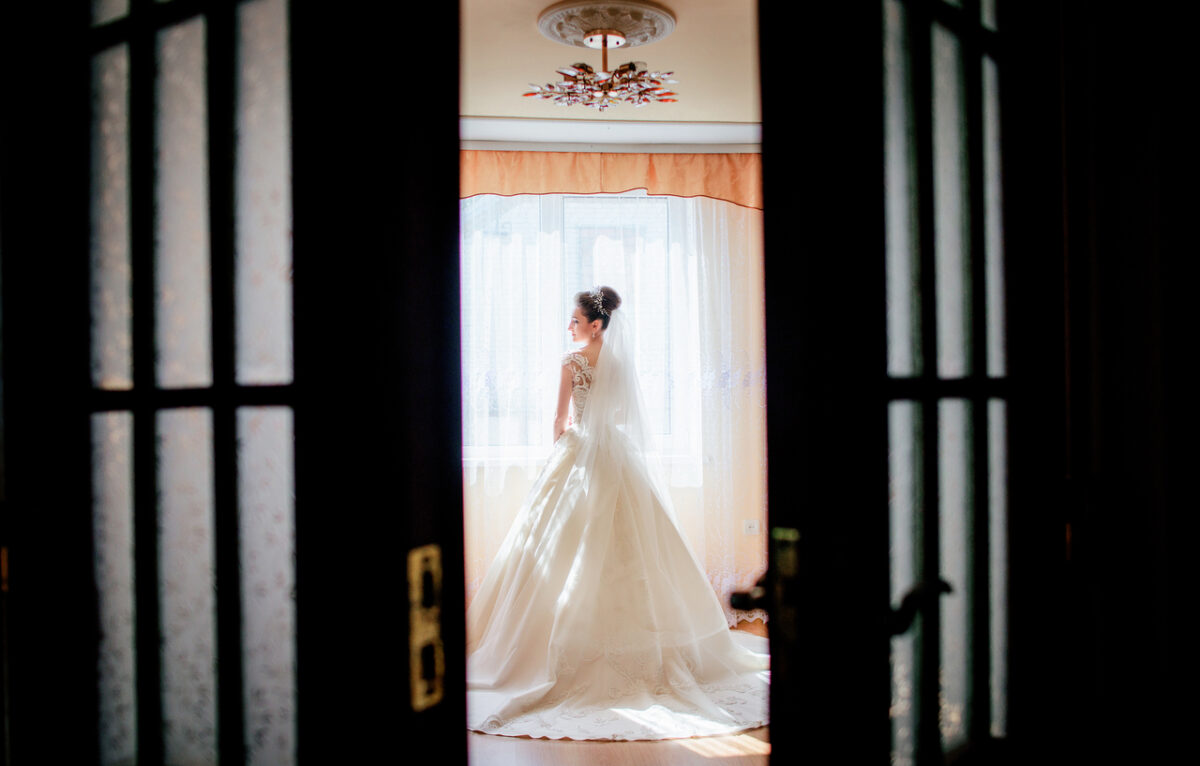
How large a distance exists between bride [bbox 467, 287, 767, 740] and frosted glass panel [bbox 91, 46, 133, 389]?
2.26 meters

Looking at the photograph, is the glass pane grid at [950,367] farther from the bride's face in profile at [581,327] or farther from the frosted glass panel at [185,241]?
the bride's face in profile at [581,327]

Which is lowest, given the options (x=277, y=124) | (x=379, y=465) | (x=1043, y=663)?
(x=1043, y=663)

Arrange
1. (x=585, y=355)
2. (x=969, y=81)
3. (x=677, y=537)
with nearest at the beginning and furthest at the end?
(x=969, y=81), (x=677, y=537), (x=585, y=355)

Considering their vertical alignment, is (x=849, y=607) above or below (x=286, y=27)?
below

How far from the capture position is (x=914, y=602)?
1143 mm

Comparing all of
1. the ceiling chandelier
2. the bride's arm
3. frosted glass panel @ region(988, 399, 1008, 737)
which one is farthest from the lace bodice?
frosted glass panel @ region(988, 399, 1008, 737)

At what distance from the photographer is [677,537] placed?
3617 mm

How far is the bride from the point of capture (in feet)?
10.1

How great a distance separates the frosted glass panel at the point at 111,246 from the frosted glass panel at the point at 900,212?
108 cm

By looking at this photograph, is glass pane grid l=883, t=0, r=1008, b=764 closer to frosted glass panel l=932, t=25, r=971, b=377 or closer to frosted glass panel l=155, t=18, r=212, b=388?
frosted glass panel l=932, t=25, r=971, b=377

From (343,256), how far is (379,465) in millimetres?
279

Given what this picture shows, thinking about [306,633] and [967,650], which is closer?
[306,633]

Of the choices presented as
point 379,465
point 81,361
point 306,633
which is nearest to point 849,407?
point 379,465

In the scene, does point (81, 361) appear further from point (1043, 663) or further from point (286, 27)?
point (1043, 663)
